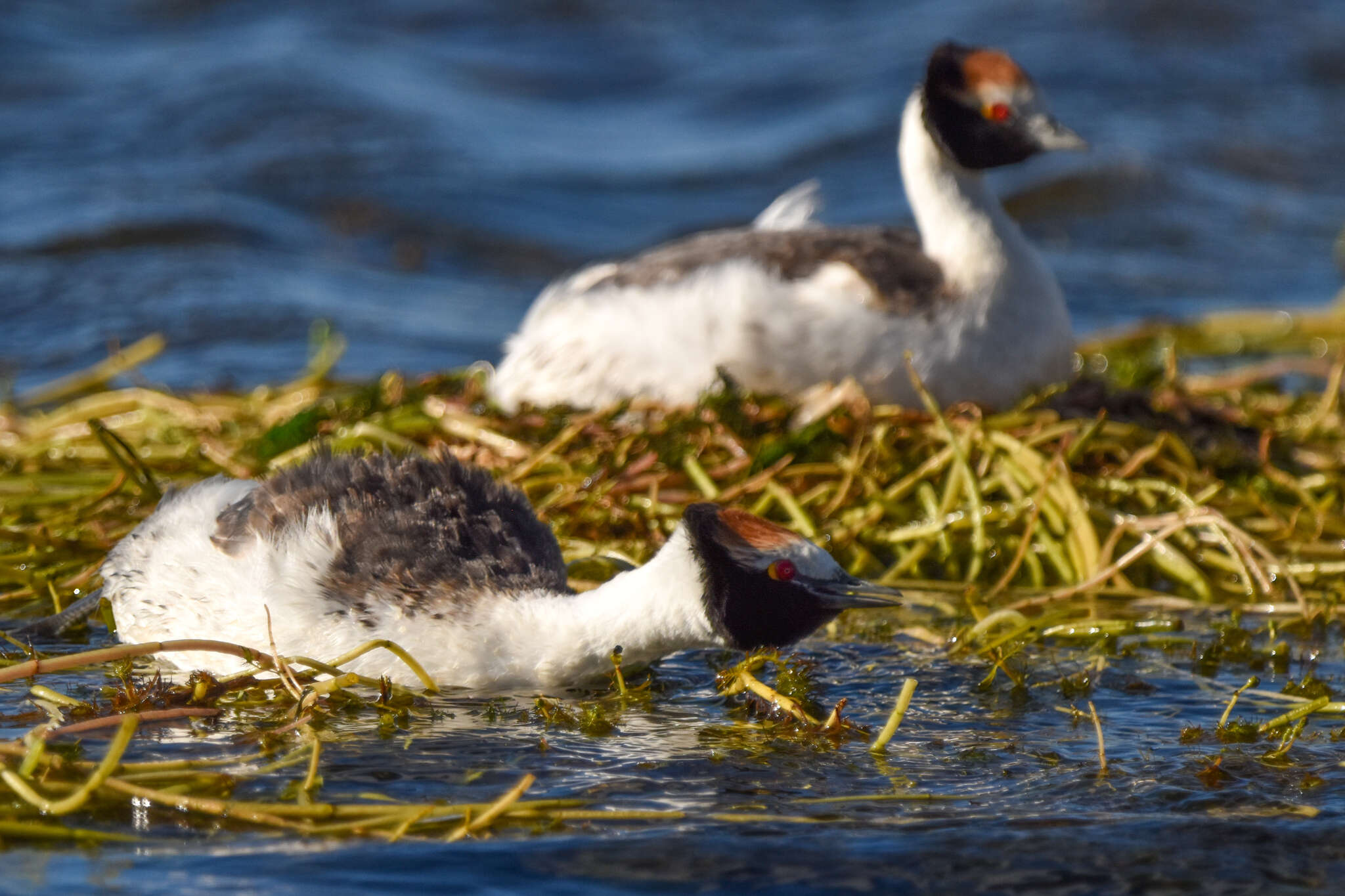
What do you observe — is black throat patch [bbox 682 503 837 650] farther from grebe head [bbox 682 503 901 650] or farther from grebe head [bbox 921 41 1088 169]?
grebe head [bbox 921 41 1088 169]

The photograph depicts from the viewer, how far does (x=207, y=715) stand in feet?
14.4

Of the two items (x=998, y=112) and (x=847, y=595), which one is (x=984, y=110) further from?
(x=847, y=595)

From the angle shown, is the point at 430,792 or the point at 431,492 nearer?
the point at 430,792

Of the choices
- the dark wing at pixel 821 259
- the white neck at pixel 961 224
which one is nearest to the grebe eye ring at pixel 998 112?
the white neck at pixel 961 224

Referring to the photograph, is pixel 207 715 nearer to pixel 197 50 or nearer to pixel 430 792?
pixel 430 792

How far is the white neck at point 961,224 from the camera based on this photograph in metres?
7.45

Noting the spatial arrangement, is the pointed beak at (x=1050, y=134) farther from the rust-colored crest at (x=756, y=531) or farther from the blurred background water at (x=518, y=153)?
the blurred background water at (x=518, y=153)

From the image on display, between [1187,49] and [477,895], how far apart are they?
67.3 ft

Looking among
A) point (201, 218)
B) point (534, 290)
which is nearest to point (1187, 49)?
point (534, 290)

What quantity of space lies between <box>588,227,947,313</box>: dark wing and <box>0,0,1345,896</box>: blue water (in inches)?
90.0

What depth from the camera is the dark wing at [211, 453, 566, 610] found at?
471cm

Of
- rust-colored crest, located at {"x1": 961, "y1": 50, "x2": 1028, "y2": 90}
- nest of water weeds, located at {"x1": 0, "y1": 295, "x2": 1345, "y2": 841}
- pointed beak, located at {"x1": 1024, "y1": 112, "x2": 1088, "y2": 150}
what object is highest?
rust-colored crest, located at {"x1": 961, "y1": 50, "x2": 1028, "y2": 90}

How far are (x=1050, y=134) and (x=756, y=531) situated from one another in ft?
12.5

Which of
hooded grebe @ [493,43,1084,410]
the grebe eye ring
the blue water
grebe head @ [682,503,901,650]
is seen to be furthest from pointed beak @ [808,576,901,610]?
the grebe eye ring
